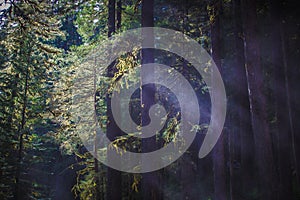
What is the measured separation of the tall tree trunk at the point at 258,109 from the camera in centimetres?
856

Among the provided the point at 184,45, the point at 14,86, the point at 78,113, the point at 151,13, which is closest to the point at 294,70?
the point at 184,45

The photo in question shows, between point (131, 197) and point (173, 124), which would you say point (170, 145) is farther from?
point (131, 197)

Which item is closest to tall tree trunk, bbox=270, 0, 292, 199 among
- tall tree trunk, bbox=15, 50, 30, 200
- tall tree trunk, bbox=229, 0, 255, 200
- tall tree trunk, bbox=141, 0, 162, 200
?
tall tree trunk, bbox=229, 0, 255, 200

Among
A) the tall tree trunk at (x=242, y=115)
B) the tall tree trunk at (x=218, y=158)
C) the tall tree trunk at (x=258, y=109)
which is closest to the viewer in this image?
the tall tree trunk at (x=258, y=109)

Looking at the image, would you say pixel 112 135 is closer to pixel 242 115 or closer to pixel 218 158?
pixel 218 158

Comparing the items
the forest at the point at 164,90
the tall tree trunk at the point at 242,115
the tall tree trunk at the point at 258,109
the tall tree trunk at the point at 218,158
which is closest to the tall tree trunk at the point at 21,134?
the forest at the point at 164,90

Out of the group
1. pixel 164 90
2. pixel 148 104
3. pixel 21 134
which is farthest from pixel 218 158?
pixel 21 134

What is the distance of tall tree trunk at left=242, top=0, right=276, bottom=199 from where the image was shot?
8.56 meters

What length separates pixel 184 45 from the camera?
1558 cm

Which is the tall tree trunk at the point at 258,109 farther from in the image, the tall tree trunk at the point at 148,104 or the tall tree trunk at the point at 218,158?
the tall tree trunk at the point at 148,104

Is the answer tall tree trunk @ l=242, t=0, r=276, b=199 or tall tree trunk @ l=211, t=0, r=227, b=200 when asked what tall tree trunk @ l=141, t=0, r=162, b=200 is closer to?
tall tree trunk @ l=242, t=0, r=276, b=199

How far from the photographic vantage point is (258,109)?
8906mm

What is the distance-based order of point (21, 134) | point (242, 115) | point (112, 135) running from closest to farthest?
point (112, 135) → point (21, 134) → point (242, 115)

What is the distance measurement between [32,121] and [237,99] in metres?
11.7
